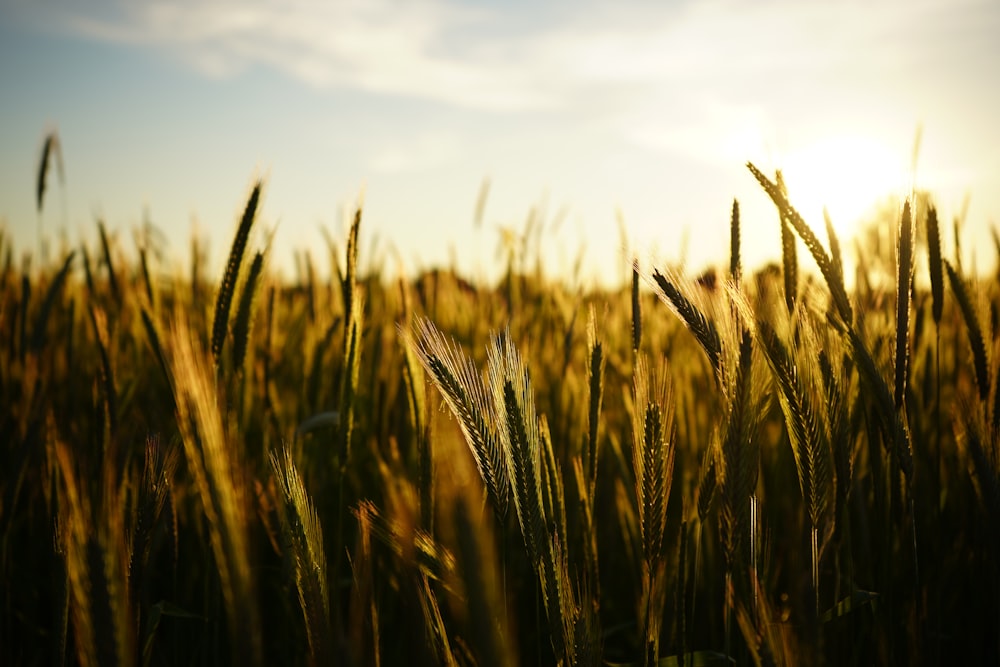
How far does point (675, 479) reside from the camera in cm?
141

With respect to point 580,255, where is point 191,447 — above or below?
below

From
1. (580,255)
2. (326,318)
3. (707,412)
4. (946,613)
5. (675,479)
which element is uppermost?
(580,255)

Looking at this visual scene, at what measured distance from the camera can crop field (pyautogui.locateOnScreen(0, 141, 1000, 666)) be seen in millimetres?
521

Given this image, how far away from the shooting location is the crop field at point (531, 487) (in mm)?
521

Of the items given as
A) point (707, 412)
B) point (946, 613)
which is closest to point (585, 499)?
point (946, 613)

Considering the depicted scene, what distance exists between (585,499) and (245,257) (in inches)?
23.6

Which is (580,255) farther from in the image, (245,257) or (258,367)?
(245,257)

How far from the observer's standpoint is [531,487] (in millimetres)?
565

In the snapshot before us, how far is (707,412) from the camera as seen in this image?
68.3 inches

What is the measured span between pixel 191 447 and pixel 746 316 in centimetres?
51

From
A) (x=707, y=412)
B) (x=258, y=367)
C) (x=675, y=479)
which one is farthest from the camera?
(x=707, y=412)

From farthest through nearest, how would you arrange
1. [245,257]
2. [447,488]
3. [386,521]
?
1. [245,257]
2. [386,521]
3. [447,488]

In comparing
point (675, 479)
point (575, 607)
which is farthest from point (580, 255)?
point (575, 607)

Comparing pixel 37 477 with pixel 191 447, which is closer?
pixel 191 447
